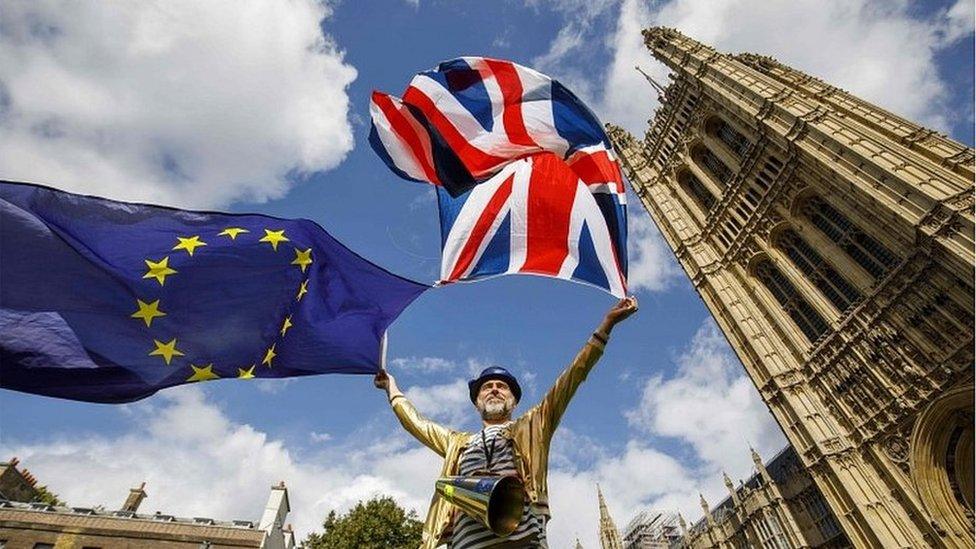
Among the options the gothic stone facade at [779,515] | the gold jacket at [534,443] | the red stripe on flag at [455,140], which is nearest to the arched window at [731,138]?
the gothic stone facade at [779,515]

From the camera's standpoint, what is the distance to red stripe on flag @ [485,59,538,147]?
841cm

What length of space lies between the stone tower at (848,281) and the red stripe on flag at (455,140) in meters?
16.6

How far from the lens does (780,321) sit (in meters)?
26.0

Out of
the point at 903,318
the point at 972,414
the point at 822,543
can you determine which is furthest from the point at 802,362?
the point at 822,543

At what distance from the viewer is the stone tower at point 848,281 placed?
58.1 feet

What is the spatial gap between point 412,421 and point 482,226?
3.75 metres

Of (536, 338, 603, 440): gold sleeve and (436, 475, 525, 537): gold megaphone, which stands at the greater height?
(536, 338, 603, 440): gold sleeve

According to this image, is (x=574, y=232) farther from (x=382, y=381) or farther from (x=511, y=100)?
(x=382, y=381)

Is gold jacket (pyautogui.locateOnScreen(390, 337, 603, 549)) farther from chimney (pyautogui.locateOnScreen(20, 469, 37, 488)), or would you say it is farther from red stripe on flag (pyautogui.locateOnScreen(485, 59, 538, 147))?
chimney (pyautogui.locateOnScreen(20, 469, 37, 488))

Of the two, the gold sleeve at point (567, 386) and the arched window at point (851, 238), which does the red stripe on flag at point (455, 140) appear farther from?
the arched window at point (851, 238)

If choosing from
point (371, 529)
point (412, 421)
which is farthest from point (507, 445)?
point (371, 529)

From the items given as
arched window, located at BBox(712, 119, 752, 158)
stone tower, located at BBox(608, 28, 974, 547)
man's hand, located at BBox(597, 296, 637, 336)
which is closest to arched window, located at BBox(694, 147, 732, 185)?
stone tower, located at BBox(608, 28, 974, 547)

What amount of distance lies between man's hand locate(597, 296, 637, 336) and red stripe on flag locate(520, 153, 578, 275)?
2.97m

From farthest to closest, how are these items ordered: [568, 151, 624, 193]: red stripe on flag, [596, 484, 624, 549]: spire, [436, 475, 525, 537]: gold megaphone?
[596, 484, 624, 549]: spire, [568, 151, 624, 193]: red stripe on flag, [436, 475, 525, 537]: gold megaphone
